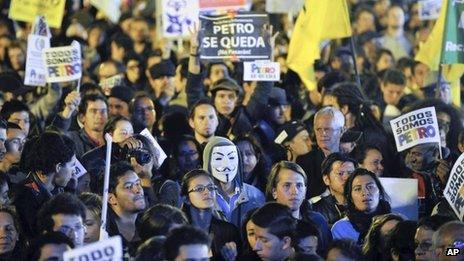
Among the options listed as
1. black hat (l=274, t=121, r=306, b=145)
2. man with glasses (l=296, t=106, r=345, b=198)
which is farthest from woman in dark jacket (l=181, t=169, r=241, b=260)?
black hat (l=274, t=121, r=306, b=145)

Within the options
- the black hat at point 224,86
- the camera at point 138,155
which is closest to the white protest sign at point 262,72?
the black hat at point 224,86

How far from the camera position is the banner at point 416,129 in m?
13.5

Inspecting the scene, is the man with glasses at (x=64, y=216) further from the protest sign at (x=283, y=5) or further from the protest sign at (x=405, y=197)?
the protest sign at (x=283, y=5)

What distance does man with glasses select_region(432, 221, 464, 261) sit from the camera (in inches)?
401

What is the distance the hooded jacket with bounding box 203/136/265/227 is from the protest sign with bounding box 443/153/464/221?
1556 millimetres

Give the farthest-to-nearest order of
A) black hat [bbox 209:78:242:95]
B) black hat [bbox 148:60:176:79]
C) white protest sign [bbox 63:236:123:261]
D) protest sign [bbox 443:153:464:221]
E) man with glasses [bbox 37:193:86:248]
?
black hat [bbox 148:60:176:79], black hat [bbox 209:78:242:95], protest sign [bbox 443:153:464:221], man with glasses [bbox 37:193:86:248], white protest sign [bbox 63:236:123:261]

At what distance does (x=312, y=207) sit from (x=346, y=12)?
13.2 ft

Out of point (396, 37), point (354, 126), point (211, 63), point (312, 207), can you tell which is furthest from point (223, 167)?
point (396, 37)

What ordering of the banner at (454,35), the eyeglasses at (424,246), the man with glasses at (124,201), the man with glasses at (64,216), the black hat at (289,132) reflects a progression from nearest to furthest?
the man with glasses at (64,216), the eyeglasses at (424,246), the man with glasses at (124,201), the black hat at (289,132), the banner at (454,35)

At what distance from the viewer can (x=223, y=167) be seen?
12430 mm

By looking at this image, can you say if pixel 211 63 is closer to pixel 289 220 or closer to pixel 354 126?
pixel 354 126

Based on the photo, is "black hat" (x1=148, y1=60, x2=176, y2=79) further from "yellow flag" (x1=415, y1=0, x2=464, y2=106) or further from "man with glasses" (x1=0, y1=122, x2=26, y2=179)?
"man with glasses" (x1=0, y1=122, x2=26, y2=179)

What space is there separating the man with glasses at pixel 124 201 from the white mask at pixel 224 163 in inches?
47.0

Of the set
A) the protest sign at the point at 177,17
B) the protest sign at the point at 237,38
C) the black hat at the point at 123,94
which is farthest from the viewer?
the protest sign at the point at 177,17
